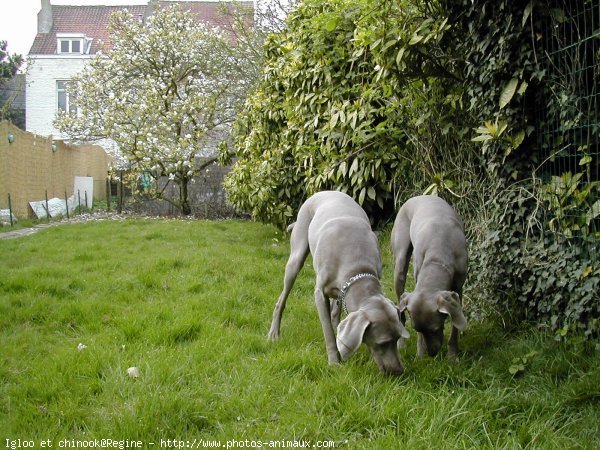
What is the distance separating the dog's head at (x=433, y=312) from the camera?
4098 mm

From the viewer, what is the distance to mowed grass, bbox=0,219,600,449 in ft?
10.6

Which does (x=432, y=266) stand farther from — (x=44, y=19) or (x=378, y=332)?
(x=44, y=19)

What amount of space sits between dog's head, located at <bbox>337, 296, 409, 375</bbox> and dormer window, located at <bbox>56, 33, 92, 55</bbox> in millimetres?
31886

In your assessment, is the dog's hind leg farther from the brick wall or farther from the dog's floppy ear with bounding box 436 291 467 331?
the brick wall

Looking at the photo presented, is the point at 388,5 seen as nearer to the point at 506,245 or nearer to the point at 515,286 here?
the point at 506,245

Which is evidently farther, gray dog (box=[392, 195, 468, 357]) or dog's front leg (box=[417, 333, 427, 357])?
dog's front leg (box=[417, 333, 427, 357])

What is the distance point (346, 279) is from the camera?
4371mm

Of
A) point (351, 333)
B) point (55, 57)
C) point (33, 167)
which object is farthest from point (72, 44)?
point (351, 333)

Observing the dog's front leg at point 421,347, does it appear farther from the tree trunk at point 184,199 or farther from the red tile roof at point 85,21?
the red tile roof at point 85,21

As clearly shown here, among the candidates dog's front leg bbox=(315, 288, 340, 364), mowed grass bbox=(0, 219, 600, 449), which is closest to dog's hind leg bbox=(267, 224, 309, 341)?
mowed grass bbox=(0, 219, 600, 449)

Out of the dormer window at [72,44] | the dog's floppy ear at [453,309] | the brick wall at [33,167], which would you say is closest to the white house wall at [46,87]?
the dormer window at [72,44]

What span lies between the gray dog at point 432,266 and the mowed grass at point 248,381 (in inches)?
10.3

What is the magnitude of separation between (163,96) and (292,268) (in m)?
14.8

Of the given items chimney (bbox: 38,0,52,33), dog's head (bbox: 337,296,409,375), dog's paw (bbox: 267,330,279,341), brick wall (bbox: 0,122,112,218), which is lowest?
dog's paw (bbox: 267,330,279,341)
